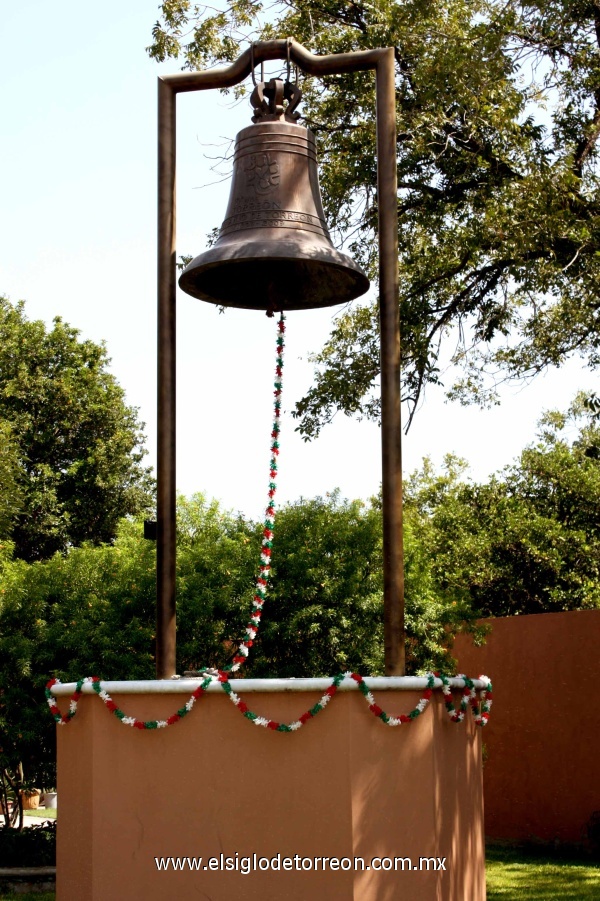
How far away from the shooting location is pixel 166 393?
4.54m

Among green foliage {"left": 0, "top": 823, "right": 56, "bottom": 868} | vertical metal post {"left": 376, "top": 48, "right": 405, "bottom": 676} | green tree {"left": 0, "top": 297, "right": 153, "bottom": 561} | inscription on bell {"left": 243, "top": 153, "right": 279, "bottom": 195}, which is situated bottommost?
green foliage {"left": 0, "top": 823, "right": 56, "bottom": 868}

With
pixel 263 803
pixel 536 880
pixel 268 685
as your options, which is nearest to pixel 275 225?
pixel 268 685

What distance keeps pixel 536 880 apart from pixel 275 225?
5.52m

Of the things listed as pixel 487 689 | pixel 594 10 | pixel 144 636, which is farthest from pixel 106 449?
pixel 487 689

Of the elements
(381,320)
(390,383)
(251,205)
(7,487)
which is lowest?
(390,383)

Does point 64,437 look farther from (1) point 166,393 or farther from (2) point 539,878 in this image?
(1) point 166,393

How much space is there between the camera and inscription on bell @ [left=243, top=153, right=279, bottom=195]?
4438 mm

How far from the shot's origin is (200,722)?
3.88 meters

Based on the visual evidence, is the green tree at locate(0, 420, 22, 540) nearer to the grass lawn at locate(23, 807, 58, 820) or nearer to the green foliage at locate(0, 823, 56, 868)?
the grass lawn at locate(23, 807, 58, 820)

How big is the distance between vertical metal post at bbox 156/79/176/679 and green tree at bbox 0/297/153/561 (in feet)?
49.9

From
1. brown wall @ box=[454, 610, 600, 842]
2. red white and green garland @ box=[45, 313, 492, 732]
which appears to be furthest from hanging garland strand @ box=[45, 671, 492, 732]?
brown wall @ box=[454, 610, 600, 842]

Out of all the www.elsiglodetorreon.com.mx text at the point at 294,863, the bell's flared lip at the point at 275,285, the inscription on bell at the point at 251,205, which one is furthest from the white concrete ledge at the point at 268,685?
the inscription on bell at the point at 251,205

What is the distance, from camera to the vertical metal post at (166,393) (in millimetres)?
4387

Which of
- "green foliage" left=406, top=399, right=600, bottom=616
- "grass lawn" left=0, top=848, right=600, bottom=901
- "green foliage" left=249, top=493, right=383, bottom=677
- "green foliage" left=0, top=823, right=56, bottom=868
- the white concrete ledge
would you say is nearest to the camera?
the white concrete ledge
